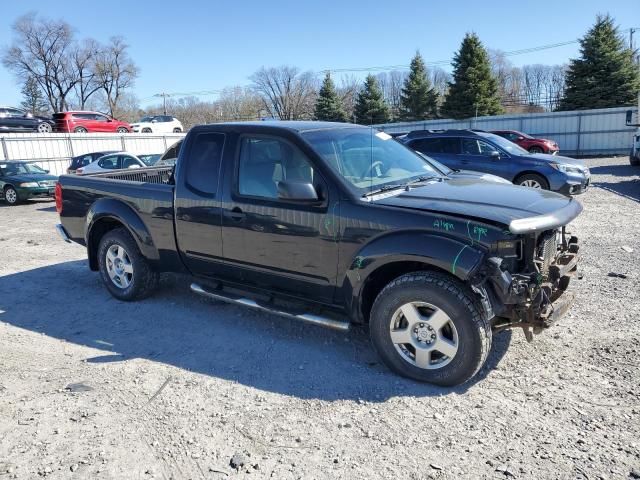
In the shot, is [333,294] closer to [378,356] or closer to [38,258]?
[378,356]

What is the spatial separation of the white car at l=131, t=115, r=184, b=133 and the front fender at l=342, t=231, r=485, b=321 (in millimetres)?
34864

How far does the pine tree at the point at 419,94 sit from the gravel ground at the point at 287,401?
133ft

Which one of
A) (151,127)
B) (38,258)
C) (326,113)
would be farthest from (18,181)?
(326,113)

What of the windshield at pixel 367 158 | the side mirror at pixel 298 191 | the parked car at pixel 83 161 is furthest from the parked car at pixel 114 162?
the side mirror at pixel 298 191

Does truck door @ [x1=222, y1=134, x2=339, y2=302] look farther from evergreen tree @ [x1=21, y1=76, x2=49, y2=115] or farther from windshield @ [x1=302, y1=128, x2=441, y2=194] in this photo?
evergreen tree @ [x1=21, y1=76, x2=49, y2=115]

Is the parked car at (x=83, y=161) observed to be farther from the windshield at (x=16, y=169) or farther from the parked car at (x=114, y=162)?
the windshield at (x=16, y=169)

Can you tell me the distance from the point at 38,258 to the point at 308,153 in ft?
19.7

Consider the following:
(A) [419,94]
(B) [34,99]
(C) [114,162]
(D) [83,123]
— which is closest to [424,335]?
(C) [114,162]

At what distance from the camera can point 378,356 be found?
395 cm

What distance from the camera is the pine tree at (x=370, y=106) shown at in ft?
147

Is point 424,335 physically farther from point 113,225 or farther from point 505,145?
point 505,145

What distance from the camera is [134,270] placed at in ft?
17.8

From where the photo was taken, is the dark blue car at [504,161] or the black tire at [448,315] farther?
the dark blue car at [504,161]

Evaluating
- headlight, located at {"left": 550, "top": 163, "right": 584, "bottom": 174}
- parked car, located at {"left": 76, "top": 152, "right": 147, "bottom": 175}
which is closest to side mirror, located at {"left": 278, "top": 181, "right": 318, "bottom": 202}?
headlight, located at {"left": 550, "top": 163, "right": 584, "bottom": 174}
